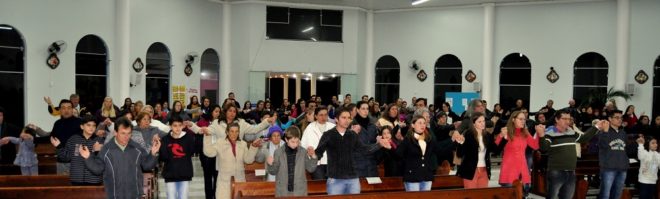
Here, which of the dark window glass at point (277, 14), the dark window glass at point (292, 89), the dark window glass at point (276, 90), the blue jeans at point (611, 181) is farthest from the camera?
the dark window glass at point (292, 89)

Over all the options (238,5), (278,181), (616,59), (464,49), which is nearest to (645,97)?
(616,59)

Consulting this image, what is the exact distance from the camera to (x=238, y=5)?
20188 mm

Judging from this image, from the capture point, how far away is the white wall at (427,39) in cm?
2072

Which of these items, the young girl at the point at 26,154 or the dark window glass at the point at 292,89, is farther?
the dark window glass at the point at 292,89

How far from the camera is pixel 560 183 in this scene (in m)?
7.95

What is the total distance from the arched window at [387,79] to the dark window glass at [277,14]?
12.6ft

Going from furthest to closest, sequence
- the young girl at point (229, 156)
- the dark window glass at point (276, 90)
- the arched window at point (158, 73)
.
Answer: the dark window glass at point (276, 90)
the arched window at point (158, 73)
the young girl at point (229, 156)

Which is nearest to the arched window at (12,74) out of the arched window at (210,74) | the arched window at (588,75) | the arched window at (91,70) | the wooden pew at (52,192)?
the arched window at (91,70)

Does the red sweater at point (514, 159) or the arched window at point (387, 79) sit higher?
the arched window at point (387, 79)

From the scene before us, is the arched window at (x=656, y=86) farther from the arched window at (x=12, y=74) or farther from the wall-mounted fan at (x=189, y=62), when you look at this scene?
the arched window at (x=12, y=74)

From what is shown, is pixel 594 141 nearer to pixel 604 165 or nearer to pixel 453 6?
pixel 604 165

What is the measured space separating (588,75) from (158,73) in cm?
1316

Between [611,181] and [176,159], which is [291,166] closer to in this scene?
[176,159]

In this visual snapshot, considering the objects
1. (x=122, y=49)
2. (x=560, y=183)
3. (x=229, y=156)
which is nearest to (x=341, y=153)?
(x=229, y=156)
